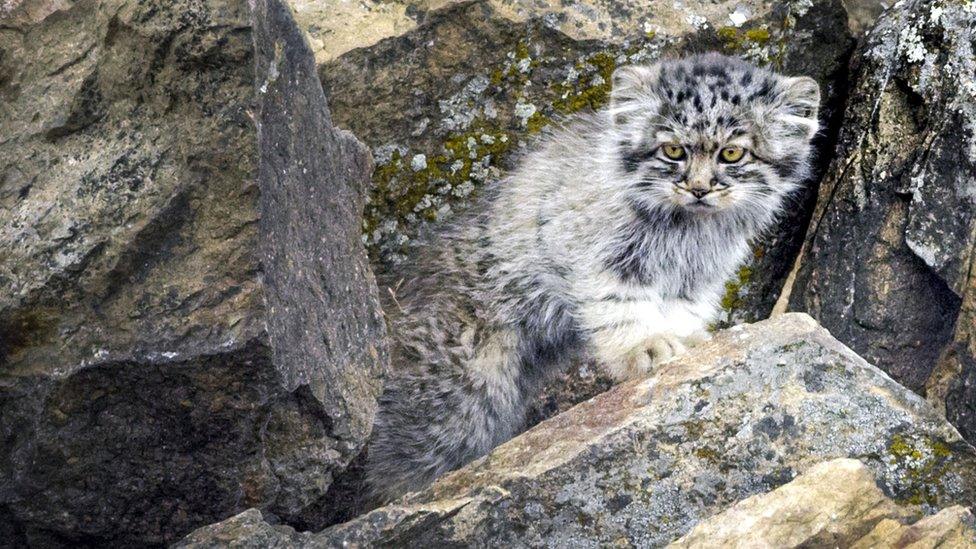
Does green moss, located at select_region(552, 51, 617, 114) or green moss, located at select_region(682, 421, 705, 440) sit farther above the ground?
green moss, located at select_region(552, 51, 617, 114)

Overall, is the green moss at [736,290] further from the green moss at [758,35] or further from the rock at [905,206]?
the green moss at [758,35]

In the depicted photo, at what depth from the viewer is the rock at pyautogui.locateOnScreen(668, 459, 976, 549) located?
12.1 feet

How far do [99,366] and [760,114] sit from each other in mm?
3315

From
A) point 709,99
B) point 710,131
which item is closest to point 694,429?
point 710,131

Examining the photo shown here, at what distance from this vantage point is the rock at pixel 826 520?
3.69 meters

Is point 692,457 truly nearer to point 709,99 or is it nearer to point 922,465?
point 922,465

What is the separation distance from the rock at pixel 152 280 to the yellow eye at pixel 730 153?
2.29 m

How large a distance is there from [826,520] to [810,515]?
1.9 inches

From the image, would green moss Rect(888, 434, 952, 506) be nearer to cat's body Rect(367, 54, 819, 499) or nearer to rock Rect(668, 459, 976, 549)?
rock Rect(668, 459, 976, 549)

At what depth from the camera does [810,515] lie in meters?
3.76

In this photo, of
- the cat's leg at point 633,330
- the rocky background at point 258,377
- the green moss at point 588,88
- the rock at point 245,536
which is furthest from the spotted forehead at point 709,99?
the rock at point 245,536

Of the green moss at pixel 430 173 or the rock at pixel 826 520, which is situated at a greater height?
the green moss at pixel 430 173

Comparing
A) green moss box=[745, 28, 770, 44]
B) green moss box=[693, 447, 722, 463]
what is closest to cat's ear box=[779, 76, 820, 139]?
green moss box=[745, 28, 770, 44]

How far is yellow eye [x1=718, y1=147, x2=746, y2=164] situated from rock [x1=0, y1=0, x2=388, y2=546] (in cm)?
229
